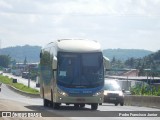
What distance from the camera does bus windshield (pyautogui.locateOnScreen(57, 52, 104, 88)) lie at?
27.7m

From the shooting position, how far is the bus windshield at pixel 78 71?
2773 cm

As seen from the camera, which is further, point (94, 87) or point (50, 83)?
point (50, 83)

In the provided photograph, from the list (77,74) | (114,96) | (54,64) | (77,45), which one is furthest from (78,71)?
(114,96)

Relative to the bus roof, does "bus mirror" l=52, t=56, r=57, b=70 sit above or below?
below

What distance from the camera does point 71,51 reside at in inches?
1102

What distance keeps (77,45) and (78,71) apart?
1.40m

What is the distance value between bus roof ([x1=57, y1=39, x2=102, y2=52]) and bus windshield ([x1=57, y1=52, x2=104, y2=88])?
0.30 metres

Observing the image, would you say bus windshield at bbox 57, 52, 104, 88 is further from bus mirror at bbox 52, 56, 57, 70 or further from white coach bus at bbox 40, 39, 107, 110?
bus mirror at bbox 52, 56, 57, 70

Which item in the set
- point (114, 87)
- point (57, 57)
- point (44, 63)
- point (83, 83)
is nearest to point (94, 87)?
point (83, 83)

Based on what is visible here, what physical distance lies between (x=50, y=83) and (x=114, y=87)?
1140cm

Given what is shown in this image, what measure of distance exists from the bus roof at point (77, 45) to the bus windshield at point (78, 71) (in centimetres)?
30

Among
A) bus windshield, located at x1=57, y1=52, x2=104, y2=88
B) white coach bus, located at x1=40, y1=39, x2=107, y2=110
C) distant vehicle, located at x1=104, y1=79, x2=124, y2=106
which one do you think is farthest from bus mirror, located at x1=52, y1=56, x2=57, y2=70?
distant vehicle, located at x1=104, y1=79, x2=124, y2=106

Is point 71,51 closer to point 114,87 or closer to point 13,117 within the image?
point 13,117

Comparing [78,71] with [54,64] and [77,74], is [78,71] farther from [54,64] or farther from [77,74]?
[54,64]
